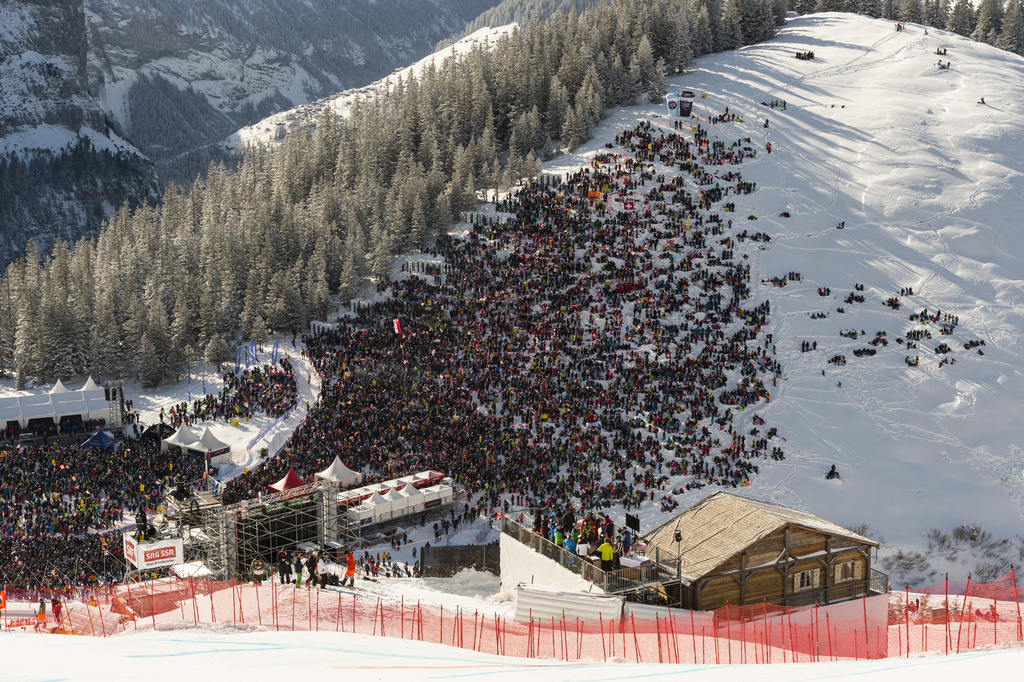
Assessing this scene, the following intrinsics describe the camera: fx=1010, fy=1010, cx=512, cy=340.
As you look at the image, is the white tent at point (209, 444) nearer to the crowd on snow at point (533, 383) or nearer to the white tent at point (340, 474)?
the crowd on snow at point (533, 383)

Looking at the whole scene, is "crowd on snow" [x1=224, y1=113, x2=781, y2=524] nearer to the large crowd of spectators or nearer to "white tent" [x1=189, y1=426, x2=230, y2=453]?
the large crowd of spectators

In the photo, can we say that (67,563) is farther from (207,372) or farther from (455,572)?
(207,372)

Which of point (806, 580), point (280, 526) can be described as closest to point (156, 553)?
point (280, 526)

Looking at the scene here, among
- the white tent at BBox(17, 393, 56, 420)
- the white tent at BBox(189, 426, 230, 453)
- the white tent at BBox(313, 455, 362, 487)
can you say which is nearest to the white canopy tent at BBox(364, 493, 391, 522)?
the white tent at BBox(313, 455, 362, 487)

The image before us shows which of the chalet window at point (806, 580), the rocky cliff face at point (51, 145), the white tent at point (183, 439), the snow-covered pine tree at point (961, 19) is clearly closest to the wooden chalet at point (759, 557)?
the chalet window at point (806, 580)

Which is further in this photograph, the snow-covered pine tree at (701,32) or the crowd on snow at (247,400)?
the snow-covered pine tree at (701,32)

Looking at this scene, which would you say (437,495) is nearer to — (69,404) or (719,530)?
(719,530)
